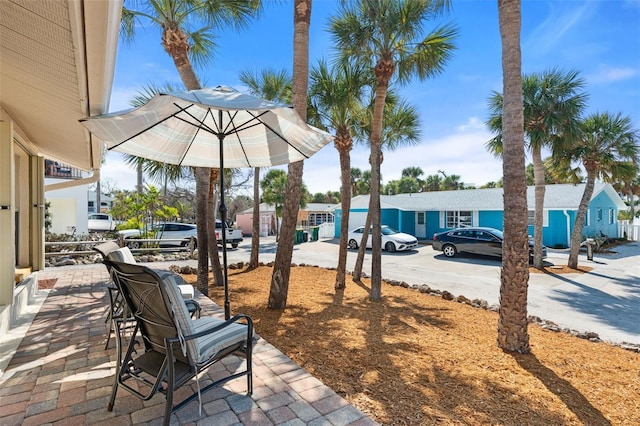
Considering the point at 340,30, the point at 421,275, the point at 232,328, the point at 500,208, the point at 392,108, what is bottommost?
the point at 421,275

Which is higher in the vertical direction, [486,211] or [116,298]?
[486,211]

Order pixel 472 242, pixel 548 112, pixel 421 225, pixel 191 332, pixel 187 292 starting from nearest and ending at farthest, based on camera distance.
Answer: pixel 191 332
pixel 187 292
pixel 548 112
pixel 472 242
pixel 421 225

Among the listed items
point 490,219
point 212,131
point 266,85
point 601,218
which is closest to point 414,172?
point 601,218

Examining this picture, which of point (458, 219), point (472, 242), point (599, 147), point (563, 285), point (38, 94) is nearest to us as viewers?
point (38, 94)

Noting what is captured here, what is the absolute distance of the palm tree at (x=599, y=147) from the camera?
457 inches

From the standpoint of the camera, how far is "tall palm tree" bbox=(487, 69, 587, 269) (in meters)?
10.6

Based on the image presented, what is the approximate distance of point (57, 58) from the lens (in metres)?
2.56

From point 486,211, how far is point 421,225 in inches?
185

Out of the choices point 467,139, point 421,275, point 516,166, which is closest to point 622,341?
point 516,166

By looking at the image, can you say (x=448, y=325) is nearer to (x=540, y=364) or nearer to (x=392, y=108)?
(x=540, y=364)

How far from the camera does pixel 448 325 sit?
16.7ft

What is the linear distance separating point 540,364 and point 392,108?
8.68 meters

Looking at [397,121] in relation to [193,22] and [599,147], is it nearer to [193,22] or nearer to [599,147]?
[193,22]

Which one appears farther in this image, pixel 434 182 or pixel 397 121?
pixel 434 182
